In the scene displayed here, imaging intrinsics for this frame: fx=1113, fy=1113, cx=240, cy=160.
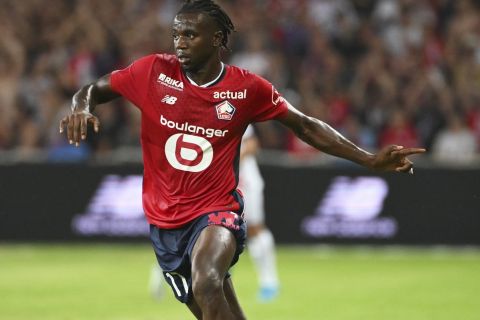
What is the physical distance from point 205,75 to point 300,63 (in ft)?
40.4

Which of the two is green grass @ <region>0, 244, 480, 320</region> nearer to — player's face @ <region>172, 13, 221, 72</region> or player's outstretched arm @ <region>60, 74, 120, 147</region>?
player's outstretched arm @ <region>60, 74, 120, 147</region>

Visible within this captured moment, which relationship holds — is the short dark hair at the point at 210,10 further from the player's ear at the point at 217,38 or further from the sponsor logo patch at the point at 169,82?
the sponsor logo patch at the point at 169,82

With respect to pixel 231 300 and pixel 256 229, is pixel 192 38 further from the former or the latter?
pixel 256 229

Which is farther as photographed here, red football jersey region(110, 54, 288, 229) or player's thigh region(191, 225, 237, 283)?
red football jersey region(110, 54, 288, 229)

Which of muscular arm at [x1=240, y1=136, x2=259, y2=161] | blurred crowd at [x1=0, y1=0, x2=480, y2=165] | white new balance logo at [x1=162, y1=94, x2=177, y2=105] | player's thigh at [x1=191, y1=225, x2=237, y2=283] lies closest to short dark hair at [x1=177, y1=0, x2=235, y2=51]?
white new balance logo at [x1=162, y1=94, x2=177, y2=105]

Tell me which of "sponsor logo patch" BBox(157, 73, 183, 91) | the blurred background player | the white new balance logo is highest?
"sponsor logo patch" BBox(157, 73, 183, 91)

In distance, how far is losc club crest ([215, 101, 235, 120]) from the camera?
24.0ft

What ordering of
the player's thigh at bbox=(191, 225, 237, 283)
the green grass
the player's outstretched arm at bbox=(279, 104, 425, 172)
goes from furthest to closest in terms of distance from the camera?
the green grass → the player's outstretched arm at bbox=(279, 104, 425, 172) → the player's thigh at bbox=(191, 225, 237, 283)

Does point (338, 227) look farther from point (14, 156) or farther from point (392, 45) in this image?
point (14, 156)

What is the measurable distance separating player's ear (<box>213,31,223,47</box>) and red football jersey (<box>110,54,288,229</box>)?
0.65 feet

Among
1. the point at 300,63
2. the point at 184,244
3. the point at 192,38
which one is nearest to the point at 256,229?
the point at 184,244

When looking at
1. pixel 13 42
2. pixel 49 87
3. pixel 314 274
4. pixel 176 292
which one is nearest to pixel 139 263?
pixel 314 274

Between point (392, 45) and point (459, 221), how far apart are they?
3.84 metres

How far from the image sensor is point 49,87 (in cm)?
1930
